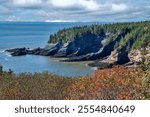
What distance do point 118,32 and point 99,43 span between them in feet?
21.1

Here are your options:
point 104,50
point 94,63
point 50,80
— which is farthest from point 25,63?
point 50,80

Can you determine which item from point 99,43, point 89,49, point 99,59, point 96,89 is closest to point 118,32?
point 99,43

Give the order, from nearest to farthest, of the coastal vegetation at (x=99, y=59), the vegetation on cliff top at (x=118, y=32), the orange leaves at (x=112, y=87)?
the orange leaves at (x=112, y=87), the coastal vegetation at (x=99, y=59), the vegetation on cliff top at (x=118, y=32)

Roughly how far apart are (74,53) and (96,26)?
809 inches

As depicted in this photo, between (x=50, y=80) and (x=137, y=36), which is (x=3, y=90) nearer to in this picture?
(x=50, y=80)

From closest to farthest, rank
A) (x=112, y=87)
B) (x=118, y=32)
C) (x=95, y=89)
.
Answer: (x=112, y=87) → (x=95, y=89) → (x=118, y=32)

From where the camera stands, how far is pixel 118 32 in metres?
142

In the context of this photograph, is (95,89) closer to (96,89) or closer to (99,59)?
(96,89)

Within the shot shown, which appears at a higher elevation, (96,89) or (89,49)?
(96,89)

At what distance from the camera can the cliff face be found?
12225cm

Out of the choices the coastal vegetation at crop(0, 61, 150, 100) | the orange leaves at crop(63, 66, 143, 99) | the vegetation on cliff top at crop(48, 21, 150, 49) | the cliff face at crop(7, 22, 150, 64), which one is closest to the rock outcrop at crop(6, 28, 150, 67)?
the cliff face at crop(7, 22, 150, 64)

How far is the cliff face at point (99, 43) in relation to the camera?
4813 inches

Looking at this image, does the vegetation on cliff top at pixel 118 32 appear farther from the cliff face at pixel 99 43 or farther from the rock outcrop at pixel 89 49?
the rock outcrop at pixel 89 49

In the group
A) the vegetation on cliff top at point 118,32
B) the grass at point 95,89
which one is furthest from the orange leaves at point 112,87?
the vegetation on cliff top at point 118,32
